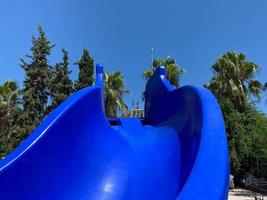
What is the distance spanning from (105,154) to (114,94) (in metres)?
18.7

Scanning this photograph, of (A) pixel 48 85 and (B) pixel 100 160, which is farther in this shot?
(A) pixel 48 85

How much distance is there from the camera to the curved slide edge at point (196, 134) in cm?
344

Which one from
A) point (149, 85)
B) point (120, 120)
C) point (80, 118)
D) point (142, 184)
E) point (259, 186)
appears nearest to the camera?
point (142, 184)

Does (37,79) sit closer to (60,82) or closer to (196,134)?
(60,82)

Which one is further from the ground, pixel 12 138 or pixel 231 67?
pixel 231 67

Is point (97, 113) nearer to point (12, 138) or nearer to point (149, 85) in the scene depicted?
point (149, 85)

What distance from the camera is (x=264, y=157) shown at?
2544 centimetres

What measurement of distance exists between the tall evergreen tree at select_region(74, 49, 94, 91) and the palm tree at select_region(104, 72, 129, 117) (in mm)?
1248

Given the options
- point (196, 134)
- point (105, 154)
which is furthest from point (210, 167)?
point (105, 154)

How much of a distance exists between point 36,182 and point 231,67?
76.6 ft

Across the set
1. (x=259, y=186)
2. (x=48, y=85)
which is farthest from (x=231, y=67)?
(x=48, y=85)

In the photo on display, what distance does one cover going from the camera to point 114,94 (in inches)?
1037

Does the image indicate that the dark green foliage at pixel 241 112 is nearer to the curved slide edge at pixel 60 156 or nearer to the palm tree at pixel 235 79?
the palm tree at pixel 235 79

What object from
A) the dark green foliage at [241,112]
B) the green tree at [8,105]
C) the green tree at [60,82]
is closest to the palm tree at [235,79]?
the dark green foliage at [241,112]
